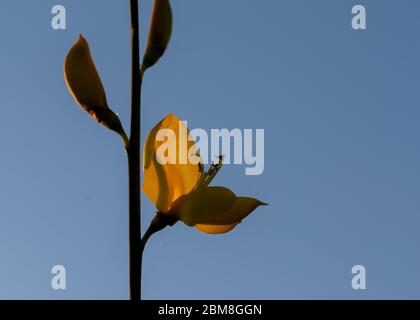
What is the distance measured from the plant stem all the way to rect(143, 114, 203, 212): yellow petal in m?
0.18

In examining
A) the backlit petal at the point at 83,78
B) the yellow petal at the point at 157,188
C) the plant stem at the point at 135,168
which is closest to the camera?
the plant stem at the point at 135,168

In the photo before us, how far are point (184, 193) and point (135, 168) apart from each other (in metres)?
0.33

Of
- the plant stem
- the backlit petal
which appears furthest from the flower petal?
the backlit petal

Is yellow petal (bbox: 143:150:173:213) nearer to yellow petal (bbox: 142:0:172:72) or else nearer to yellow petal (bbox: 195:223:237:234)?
yellow petal (bbox: 195:223:237:234)

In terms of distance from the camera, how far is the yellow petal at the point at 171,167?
1.61 metres

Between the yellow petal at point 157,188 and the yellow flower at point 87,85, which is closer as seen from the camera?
the yellow flower at point 87,85

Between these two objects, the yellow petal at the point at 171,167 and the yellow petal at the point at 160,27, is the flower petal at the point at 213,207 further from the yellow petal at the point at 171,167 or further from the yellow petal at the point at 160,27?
the yellow petal at the point at 160,27

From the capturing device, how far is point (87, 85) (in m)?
1.50

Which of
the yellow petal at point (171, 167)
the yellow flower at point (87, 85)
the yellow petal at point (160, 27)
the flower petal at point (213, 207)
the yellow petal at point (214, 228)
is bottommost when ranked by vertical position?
the yellow petal at point (214, 228)

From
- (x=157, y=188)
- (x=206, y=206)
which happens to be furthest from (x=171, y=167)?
(x=206, y=206)

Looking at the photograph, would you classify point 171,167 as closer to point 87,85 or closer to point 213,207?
point 213,207

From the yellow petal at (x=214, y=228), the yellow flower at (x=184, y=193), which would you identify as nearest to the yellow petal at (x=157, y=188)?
the yellow flower at (x=184, y=193)
